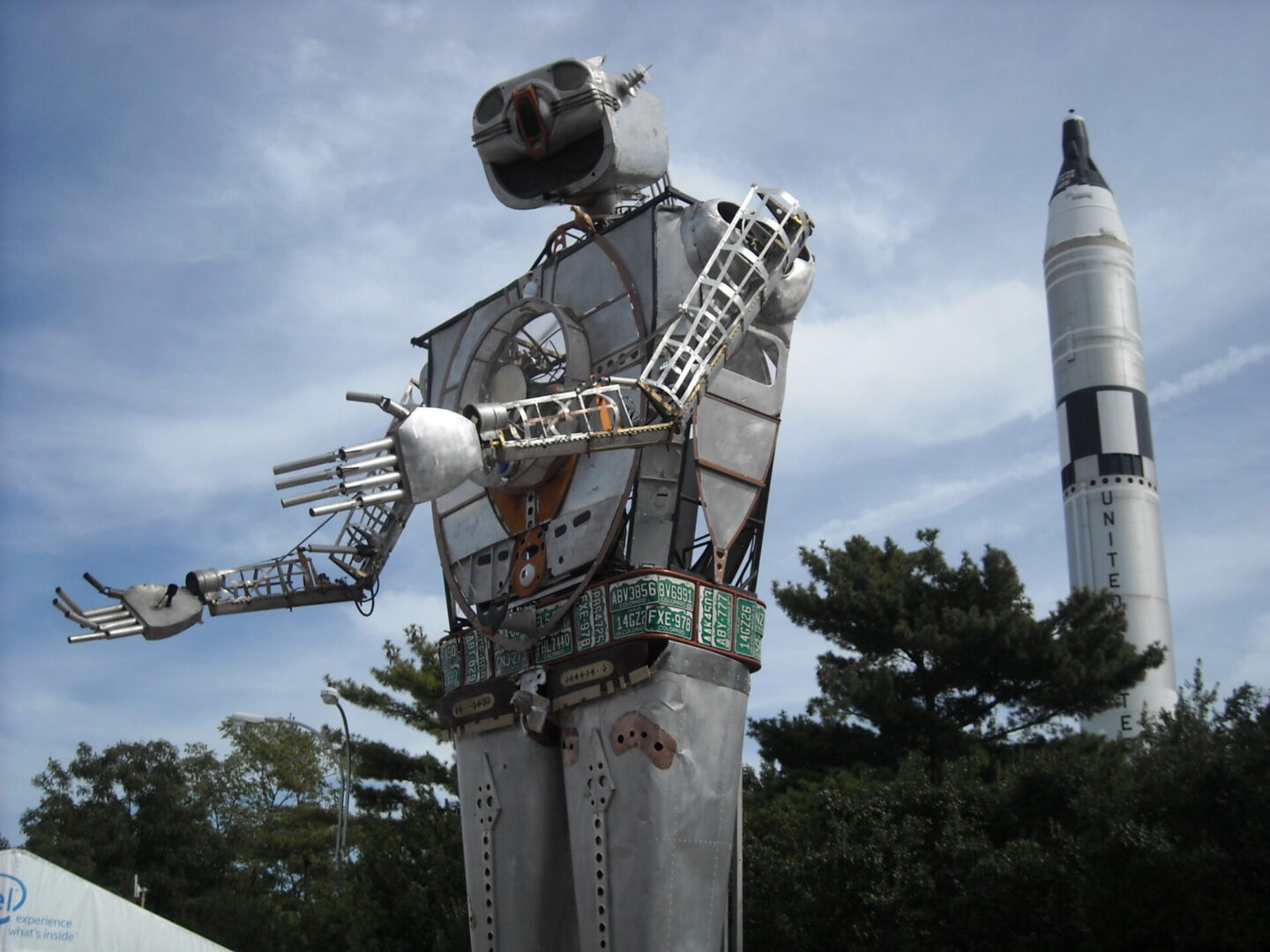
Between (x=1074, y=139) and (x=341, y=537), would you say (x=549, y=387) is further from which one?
(x=1074, y=139)

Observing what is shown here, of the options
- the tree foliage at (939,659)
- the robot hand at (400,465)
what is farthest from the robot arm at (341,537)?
the tree foliage at (939,659)

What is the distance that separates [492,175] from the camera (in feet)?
51.6

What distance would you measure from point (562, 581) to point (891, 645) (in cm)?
1307

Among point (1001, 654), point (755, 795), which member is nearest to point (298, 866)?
point (755, 795)

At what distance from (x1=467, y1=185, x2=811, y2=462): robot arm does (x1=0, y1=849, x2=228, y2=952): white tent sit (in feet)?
22.2

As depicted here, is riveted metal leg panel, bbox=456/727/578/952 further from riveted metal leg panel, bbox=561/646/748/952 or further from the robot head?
the robot head

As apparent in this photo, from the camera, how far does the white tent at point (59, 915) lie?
558 inches

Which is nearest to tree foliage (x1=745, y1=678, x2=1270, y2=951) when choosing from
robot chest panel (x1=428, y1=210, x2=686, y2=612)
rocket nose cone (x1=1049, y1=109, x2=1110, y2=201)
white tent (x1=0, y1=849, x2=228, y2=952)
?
robot chest panel (x1=428, y1=210, x2=686, y2=612)

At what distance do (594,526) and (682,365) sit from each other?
1.70m

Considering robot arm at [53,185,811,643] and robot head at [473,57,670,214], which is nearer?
robot arm at [53,185,811,643]

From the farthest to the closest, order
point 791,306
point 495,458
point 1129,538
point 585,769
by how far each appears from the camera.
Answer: point 1129,538 → point 791,306 → point 585,769 → point 495,458

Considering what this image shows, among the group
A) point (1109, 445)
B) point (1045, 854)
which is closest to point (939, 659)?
point (1045, 854)

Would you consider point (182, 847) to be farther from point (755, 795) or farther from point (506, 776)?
point (506, 776)

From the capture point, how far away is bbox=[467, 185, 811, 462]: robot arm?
1213 centimetres
